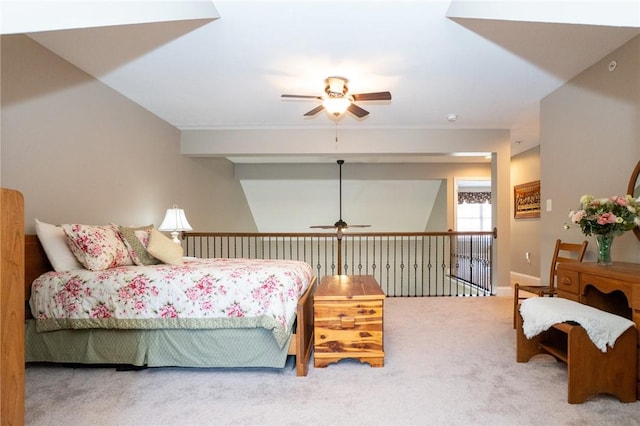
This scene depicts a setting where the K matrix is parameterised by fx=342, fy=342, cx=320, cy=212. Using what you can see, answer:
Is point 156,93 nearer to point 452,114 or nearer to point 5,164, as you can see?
point 5,164

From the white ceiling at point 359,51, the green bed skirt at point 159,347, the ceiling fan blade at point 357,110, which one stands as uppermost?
the white ceiling at point 359,51

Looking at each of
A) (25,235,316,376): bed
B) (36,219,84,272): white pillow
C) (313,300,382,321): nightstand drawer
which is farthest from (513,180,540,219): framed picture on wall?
(36,219,84,272): white pillow

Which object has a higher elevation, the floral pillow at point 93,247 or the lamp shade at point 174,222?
the lamp shade at point 174,222

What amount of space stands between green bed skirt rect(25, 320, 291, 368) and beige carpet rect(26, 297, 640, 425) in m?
0.09

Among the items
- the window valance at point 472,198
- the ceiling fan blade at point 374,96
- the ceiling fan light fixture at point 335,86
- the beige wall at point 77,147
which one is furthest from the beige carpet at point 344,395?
the window valance at point 472,198

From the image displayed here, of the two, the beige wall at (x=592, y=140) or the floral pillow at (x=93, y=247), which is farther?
the beige wall at (x=592, y=140)

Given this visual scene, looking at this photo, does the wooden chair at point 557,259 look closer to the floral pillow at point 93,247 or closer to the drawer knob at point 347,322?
the drawer knob at point 347,322

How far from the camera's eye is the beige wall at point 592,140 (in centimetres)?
258

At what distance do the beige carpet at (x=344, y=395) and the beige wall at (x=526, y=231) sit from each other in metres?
3.78

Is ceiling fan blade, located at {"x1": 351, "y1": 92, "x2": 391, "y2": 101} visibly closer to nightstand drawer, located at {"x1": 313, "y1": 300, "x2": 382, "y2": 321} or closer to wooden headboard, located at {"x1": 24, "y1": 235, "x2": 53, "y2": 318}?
nightstand drawer, located at {"x1": 313, "y1": 300, "x2": 382, "y2": 321}

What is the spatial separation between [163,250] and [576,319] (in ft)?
9.48

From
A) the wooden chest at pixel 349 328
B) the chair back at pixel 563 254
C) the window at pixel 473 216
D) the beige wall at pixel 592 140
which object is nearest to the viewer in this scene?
the wooden chest at pixel 349 328

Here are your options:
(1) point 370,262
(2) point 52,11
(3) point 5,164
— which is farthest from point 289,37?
(1) point 370,262

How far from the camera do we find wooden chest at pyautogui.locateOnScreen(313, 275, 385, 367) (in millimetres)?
2375
